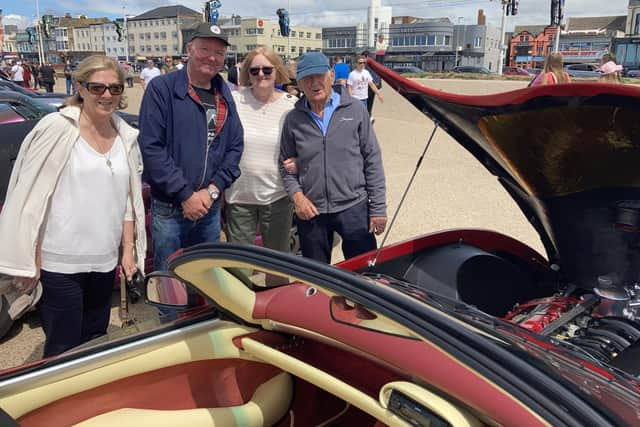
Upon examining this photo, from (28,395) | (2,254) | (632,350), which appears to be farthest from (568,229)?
(2,254)

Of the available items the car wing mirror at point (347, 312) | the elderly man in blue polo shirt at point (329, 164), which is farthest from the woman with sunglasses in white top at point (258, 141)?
the car wing mirror at point (347, 312)

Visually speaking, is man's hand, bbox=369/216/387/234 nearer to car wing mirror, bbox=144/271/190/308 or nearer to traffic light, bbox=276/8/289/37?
car wing mirror, bbox=144/271/190/308

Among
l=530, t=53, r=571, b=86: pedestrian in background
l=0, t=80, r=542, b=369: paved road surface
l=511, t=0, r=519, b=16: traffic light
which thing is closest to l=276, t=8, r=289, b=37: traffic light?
l=511, t=0, r=519, b=16: traffic light

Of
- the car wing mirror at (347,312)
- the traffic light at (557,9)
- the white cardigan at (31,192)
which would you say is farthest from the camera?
the traffic light at (557,9)

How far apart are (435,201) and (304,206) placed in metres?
4.23

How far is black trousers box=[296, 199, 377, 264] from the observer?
3.15m

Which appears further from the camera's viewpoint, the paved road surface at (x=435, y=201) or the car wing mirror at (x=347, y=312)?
the paved road surface at (x=435, y=201)

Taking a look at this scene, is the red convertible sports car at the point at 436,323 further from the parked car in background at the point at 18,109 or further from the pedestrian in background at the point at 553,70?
the pedestrian in background at the point at 553,70

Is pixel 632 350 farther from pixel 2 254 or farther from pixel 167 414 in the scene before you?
pixel 2 254

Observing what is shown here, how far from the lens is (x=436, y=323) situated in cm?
116

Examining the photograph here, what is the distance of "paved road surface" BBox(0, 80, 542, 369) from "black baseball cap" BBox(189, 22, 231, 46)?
6.77 ft

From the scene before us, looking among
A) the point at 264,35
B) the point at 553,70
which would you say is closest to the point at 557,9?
the point at 553,70

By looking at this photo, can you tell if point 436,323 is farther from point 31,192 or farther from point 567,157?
point 31,192

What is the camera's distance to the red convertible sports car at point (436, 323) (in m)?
1.19
